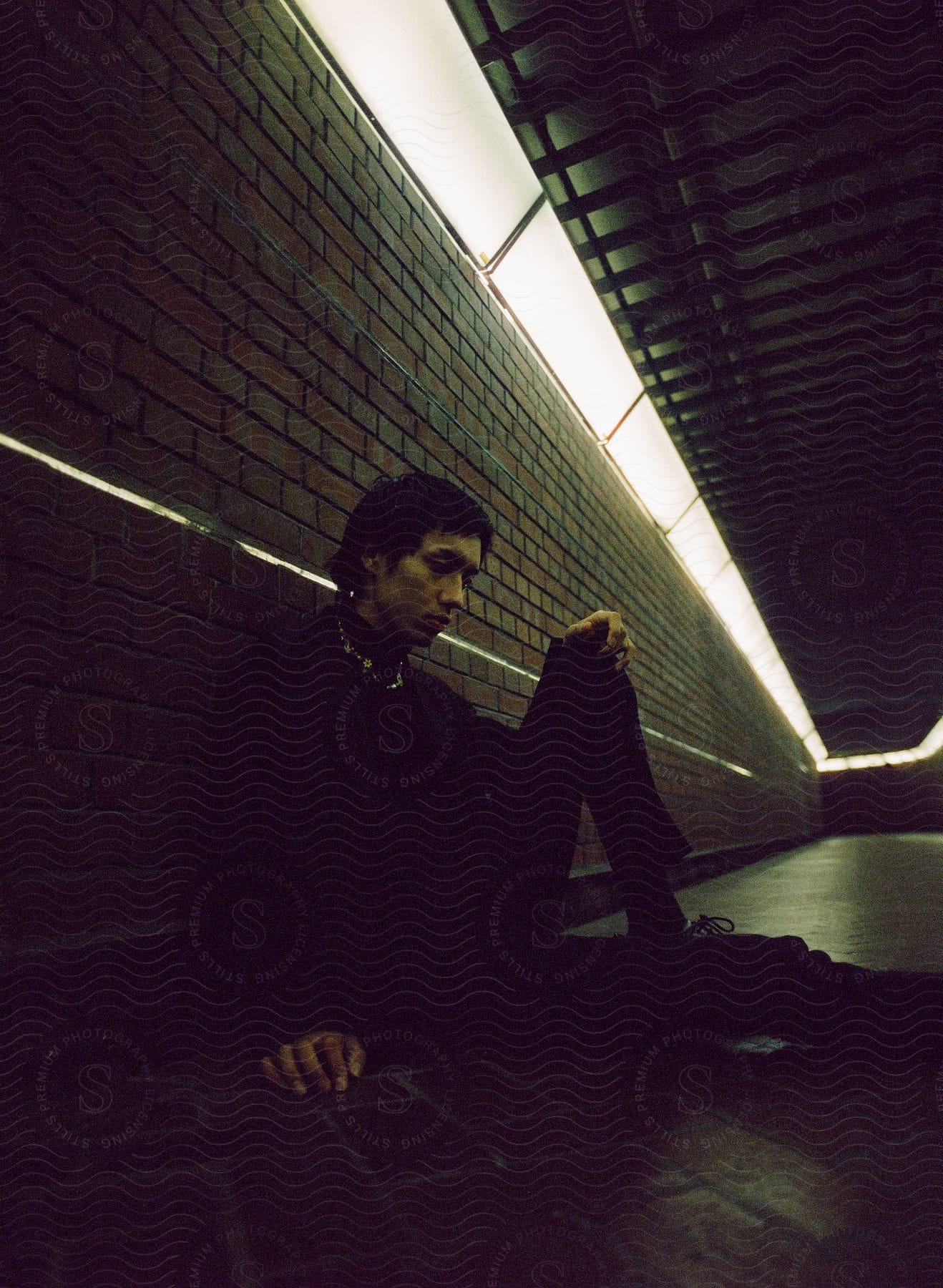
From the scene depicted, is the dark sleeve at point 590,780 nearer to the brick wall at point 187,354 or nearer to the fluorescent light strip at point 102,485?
the brick wall at point 187,354

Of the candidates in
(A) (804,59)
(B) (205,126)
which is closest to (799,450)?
(A) (804,59)

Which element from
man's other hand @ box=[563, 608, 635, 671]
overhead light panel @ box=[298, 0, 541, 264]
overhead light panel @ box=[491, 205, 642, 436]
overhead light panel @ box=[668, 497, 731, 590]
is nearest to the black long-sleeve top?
man's other hand @ box=[563, 608, 635, 671]

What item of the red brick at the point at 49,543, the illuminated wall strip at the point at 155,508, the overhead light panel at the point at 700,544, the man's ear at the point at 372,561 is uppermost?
the overhead light panel at the point at 700,544

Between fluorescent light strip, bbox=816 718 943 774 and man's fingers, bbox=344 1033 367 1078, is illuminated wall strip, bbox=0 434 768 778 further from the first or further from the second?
fluorescent light strip, bbox=816 718 943 774

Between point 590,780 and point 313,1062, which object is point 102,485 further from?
point 590,780

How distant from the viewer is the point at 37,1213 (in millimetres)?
703

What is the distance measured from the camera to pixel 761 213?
2.81 m

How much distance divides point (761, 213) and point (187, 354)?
8.43 feet

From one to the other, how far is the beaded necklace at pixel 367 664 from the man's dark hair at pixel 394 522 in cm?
16

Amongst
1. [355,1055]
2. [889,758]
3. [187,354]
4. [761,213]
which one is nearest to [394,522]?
[187,354]

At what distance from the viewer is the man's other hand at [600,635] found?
1.72 metres

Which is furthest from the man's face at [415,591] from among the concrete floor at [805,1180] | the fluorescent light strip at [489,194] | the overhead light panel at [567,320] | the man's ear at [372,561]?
the overhead light panel at [567,320]

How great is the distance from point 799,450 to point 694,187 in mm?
2363

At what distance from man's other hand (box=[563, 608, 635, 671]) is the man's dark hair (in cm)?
40
